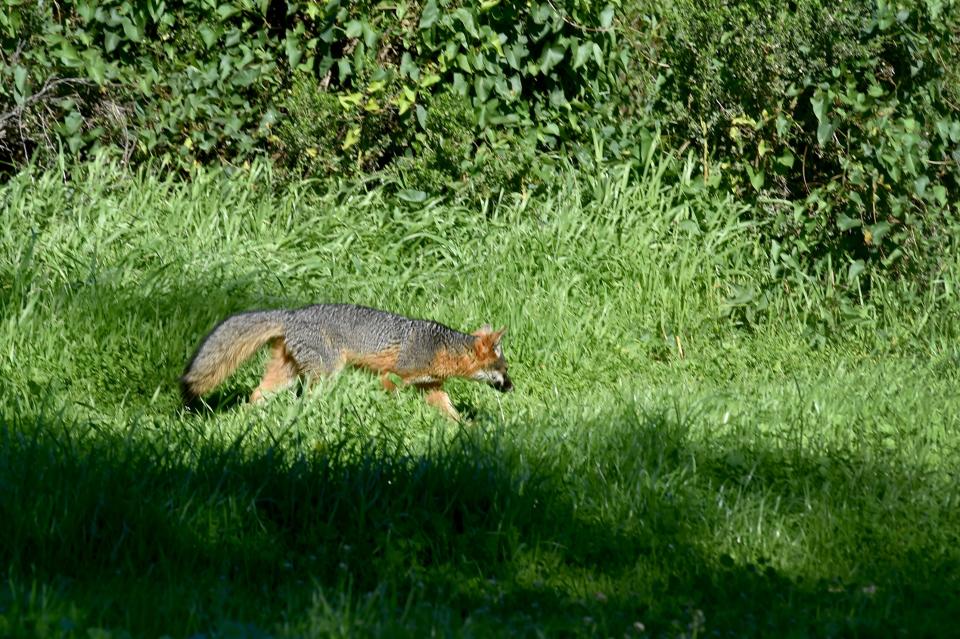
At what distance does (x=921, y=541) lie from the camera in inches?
213

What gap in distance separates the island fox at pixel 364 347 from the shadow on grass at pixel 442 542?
4.63 feet

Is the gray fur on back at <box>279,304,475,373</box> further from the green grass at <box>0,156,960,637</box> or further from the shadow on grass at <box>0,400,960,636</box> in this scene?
the shadow on grass at <box>0,400,960,636</box>

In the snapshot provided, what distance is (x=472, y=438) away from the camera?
584 cm

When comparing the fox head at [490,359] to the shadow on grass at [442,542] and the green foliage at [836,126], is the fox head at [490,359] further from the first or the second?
the green foliage at [836,126]

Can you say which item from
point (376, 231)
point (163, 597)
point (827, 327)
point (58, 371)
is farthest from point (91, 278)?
point (827, 327)

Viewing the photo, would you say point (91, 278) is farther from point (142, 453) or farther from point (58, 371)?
point (142, 453)

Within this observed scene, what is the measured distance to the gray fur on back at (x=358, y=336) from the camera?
7402 millimetres

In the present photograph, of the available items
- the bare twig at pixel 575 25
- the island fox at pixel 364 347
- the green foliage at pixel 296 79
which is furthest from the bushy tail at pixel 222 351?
the bare twig at pixel 575 25

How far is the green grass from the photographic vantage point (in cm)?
464

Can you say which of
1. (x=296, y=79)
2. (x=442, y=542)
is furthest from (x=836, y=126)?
(x=442, y=542)

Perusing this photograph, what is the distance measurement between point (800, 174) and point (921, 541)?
5052mm

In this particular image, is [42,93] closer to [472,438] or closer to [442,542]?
[472,438]

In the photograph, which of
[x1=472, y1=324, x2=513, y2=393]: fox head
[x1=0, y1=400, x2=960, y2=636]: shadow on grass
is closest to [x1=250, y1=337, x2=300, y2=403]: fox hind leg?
[x1=472, y1=324, x2=513, y2=393]: fox head

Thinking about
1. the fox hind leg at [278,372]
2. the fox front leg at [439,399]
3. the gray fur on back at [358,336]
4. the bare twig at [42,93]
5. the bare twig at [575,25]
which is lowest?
the fox front leg at [439,399]
